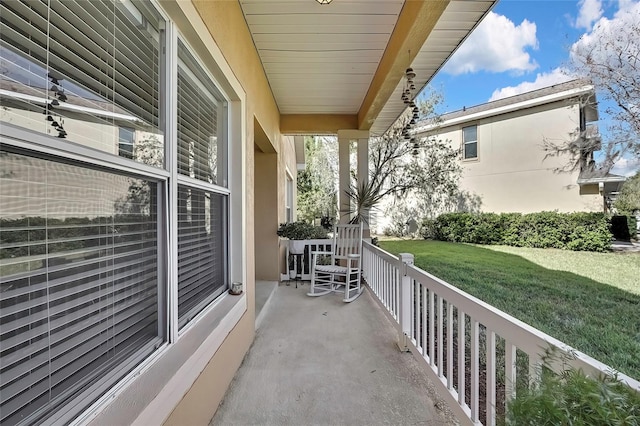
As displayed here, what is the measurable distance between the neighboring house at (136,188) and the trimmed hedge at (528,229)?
7597mm

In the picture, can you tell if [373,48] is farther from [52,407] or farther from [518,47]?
[518,47]

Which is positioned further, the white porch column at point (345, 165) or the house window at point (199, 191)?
the white porch column at point (345, 165)

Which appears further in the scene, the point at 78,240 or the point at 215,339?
the point at 215,339

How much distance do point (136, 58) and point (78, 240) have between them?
0.81 metres

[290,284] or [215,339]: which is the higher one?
[215,339]

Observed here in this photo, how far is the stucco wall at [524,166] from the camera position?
8.98 m

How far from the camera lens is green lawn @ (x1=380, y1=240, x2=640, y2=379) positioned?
2.68 meters

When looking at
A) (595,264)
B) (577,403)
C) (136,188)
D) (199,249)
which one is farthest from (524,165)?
(136,188)

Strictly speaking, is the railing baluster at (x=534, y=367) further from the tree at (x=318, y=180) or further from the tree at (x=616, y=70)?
the tree at (x=318, y=180)

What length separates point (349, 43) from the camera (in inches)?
112

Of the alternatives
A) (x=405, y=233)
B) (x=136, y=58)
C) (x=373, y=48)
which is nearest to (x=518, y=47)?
(x=405, y=233)

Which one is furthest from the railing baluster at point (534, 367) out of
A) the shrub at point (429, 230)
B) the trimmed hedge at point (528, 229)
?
the shrub at point (429, 230)

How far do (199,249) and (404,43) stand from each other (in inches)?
85.5

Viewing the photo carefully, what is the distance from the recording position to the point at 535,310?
11.1 feet
